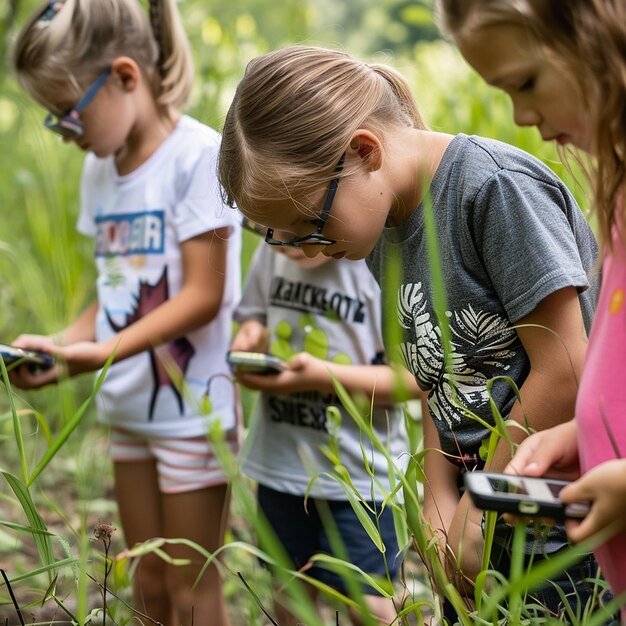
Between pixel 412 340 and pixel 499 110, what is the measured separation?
1.77 meters

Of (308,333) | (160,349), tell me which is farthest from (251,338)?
(160,349)

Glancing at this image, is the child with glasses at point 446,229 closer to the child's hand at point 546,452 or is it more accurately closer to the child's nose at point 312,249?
the child's nose at point 312,249

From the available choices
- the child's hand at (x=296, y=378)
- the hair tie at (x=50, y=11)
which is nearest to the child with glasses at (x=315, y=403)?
the child's hand at (x=296, y=378)

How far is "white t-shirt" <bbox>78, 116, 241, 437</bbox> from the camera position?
6.30ft

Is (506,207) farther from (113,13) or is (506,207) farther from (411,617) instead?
(411,617)

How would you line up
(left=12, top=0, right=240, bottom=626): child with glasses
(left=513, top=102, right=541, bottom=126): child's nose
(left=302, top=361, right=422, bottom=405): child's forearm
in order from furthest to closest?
1. (left=12, top=0, right=240, bottom=626): child with glasses
2. (left=302, top=361, right=422, bottom=405): child's forearm
3. (left=513, top=102, right=541, bottom=126): child's nose

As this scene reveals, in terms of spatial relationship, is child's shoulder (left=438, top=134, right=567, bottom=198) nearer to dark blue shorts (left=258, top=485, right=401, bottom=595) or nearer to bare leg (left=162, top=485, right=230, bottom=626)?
dark blue shorts (left=258, top=485, right=401, bottom=595)

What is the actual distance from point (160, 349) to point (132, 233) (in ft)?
0.81

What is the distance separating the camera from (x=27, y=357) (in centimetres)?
181

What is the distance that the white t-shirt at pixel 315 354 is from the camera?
1774 millimetres

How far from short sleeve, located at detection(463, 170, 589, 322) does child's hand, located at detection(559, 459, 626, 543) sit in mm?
345

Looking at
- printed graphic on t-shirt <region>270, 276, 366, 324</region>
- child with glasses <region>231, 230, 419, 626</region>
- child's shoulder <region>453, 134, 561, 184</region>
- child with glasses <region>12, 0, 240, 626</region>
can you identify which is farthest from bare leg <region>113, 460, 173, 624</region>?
child's shoulder <region>453, 134, 561, 184</region>

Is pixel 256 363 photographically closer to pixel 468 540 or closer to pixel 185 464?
pixel 185 464

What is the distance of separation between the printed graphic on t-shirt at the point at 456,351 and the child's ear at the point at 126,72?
3.02 ft
